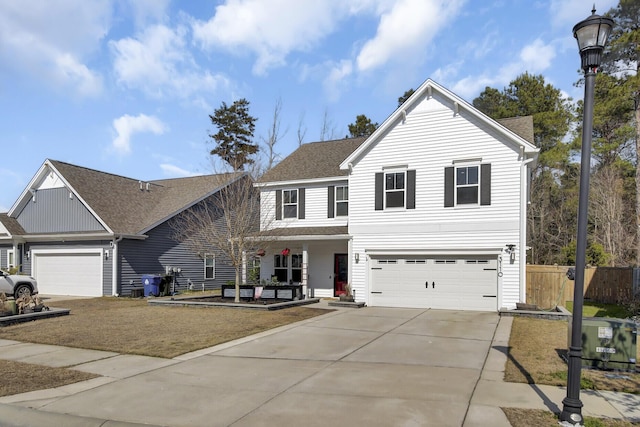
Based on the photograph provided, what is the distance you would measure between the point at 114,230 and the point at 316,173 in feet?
32.9

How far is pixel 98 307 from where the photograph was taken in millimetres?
18188

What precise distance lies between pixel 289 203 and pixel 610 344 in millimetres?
16196

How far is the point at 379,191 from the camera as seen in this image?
61.8ft

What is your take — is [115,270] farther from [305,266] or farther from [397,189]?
[397,189]

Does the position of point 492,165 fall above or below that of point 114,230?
above

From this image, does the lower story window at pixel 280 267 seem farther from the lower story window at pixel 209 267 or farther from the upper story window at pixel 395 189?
the upper story window at pixel 395 189

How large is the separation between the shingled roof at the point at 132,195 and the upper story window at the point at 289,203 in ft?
10.0

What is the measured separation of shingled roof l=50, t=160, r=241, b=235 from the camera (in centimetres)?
2322

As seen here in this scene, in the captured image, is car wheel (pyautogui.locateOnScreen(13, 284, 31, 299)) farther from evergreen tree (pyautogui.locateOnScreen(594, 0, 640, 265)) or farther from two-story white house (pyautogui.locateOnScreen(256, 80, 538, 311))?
evergreen tree (pyautogui.locateOnScreen(594, 0, 640, 265))

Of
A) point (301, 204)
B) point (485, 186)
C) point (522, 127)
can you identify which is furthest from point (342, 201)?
point (522, 127)

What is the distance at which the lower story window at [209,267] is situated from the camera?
27297 mm

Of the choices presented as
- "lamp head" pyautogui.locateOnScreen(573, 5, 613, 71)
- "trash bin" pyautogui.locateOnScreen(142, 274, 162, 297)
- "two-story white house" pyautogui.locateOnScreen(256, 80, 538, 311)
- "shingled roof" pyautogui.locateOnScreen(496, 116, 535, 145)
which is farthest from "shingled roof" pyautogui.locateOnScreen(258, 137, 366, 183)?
"lamp head" pyautogui.locateOnScreen(573, 5, 613, 71)

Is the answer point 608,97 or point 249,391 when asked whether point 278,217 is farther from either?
point 608,97

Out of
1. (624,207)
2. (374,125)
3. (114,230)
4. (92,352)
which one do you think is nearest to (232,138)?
→ (374,125)
